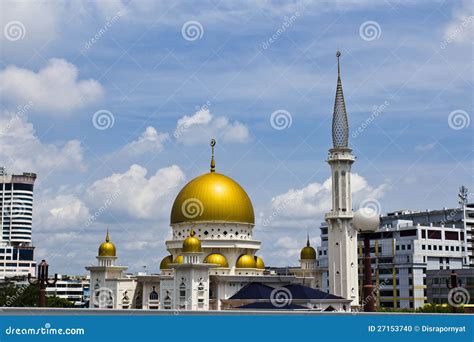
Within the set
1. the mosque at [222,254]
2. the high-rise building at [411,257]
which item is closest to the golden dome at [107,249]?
the mosque at [222,254]

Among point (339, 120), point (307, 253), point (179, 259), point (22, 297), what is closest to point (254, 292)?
point (179, 259)

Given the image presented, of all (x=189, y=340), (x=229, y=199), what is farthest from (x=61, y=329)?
(x=229, y=199)

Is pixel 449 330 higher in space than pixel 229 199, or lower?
lower

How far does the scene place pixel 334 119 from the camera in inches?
2339

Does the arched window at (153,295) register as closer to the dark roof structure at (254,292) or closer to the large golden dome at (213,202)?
the large golden dome at (213,202)

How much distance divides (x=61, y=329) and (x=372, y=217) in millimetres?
9350

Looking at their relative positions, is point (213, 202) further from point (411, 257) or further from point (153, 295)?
point (411, 257)

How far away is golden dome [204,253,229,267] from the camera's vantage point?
54719mm

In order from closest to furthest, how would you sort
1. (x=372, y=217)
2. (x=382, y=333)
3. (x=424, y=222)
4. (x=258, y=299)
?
(x=382, y=333) → (x=372, y=217) → (x=258, y=299) → (x=424, y=222)

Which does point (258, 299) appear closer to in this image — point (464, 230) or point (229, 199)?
point (229, 199)

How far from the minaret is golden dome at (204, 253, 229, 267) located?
8680 mm

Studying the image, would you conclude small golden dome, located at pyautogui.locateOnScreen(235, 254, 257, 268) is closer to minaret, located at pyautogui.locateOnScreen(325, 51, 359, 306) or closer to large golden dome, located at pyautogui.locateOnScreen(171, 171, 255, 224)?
large golden dome, located at pyautogui.locateOnScreen(171, 171, 255, 224)

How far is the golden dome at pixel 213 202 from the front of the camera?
5645 centimetres

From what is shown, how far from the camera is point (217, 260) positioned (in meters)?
54.8
